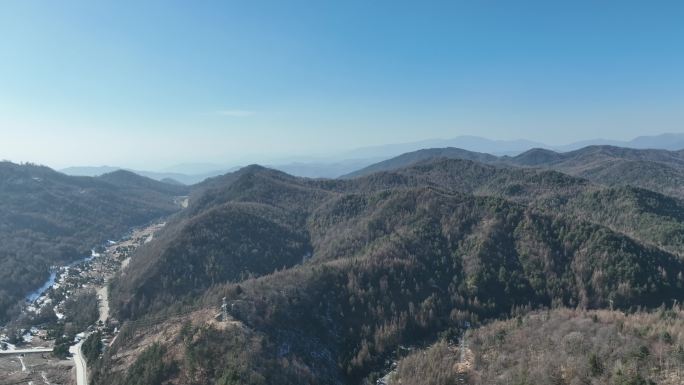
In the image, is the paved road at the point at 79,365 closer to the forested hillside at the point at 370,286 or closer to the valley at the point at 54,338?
the valley at the point at 54,338

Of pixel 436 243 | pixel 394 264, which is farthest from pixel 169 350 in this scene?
pixel 436 243

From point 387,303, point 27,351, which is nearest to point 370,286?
point 387,303

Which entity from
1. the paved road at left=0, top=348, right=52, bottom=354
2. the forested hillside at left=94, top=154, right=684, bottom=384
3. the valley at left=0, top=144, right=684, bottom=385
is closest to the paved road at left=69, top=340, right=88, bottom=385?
the valley at left=0, top=144, right=684, bottom=385

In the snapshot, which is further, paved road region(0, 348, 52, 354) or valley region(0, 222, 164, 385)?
paved road region(0, 348, 52, 354)

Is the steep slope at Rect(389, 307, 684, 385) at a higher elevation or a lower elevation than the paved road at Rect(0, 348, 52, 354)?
higher

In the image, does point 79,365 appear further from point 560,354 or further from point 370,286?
point 560,354

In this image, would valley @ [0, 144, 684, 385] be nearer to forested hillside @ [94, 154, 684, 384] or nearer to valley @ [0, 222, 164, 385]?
forested hillside @ [94, 154, 684, 384]
